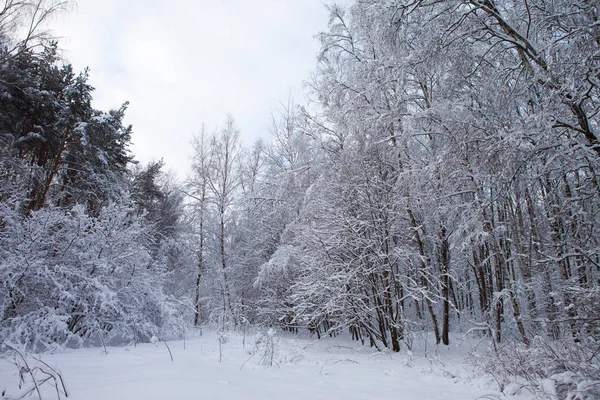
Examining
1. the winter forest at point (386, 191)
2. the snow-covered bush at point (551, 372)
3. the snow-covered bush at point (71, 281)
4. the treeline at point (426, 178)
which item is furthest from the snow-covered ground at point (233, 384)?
the snow-covered bush at point (71, 281)

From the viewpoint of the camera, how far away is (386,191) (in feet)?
27.5

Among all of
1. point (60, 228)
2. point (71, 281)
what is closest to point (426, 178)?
point (71, 281)

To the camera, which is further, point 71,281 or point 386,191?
point 386,191

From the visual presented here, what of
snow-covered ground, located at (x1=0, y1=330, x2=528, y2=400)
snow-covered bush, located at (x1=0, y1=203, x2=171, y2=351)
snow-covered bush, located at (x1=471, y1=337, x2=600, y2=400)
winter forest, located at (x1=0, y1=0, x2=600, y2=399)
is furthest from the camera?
snow-covered bush, located at (x1=0, y1=203, x2=171, y2=351)

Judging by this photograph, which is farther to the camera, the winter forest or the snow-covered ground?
the winter forest

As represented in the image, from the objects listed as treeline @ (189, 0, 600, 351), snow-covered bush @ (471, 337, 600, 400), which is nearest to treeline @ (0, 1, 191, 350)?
treeline @ (189, 0, 600, 351)

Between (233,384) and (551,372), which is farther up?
(233,384)

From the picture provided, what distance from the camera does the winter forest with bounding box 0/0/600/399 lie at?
402 centimetres

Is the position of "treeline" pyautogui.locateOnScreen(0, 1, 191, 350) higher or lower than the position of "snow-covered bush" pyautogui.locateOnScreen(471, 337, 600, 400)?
higher

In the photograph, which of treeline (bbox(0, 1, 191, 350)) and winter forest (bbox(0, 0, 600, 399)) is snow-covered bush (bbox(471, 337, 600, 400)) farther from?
treeline (bbox(0, 1, 191, 350))

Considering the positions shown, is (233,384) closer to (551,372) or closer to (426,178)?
(551,372)

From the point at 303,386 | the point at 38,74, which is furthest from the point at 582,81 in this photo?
the point at 38,74

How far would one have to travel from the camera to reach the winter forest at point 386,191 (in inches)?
158

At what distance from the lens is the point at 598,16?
3.63 metres
